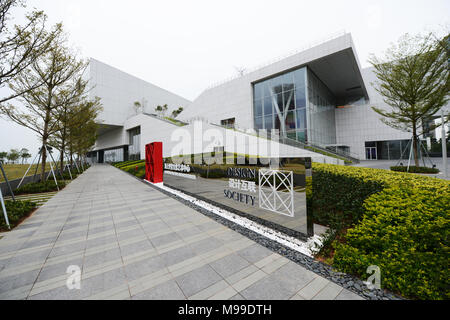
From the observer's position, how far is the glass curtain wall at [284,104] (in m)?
21.5

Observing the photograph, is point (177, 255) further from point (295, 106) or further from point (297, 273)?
point (295, 106)

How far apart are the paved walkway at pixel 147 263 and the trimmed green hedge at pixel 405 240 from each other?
600 millimetres

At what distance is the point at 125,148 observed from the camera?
43.2m

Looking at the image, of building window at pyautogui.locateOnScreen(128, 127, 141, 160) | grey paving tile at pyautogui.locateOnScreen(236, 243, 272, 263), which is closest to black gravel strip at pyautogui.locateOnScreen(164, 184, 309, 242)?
grey paving tile at pyautogui.locateOnScreen(236, 243, 272, 263)

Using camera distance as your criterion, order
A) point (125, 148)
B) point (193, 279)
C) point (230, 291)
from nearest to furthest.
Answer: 1. point (230, 291)
2. point (193, 279)
3. point (125, 148)

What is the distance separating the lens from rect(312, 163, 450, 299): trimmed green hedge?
2.20 metres

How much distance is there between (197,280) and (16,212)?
674cm

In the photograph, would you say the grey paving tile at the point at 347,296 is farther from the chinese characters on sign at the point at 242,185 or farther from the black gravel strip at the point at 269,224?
the chinese characters on sign at the point at 242,185

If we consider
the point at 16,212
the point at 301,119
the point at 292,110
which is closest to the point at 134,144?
the point at 292,110

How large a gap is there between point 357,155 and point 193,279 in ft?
112

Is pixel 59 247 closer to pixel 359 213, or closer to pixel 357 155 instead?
pixel 359 213

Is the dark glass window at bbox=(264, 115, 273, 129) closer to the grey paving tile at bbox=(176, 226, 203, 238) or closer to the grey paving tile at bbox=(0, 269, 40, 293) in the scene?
the grey paving tile at bbox=(176, 226, 203, 238)
